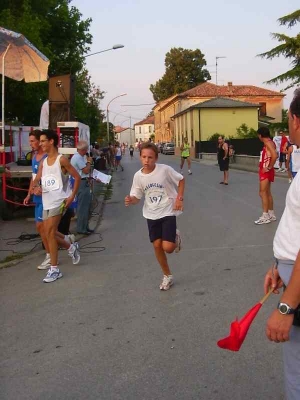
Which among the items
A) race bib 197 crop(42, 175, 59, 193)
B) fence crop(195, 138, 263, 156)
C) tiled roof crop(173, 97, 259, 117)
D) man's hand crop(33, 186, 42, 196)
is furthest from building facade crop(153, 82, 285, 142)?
race bib 197 crop(42, 175, 59, 193)

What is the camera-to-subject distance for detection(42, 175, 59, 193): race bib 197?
6.54 metres

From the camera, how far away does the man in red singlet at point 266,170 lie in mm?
Answer: 9961

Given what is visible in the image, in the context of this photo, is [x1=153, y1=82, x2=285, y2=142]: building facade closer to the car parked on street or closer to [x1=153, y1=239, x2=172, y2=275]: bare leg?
the car parked on street

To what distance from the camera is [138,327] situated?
479cm

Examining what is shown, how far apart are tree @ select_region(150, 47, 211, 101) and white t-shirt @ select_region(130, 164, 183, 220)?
79.8 m

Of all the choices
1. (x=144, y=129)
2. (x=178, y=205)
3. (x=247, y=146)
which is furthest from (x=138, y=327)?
(x=144, y=129)

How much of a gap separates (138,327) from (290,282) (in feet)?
9.23

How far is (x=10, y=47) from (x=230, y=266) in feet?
20.6

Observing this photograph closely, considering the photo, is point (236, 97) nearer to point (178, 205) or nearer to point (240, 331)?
point (178, 205)

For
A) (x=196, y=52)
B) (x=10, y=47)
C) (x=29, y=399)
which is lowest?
(x=29, y=399)

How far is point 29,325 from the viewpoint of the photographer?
5.00 m

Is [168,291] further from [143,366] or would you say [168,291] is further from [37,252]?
[37,252]

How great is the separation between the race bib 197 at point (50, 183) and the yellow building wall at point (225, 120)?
50.6 meters

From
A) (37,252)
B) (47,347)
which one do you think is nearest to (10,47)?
(37,252)
